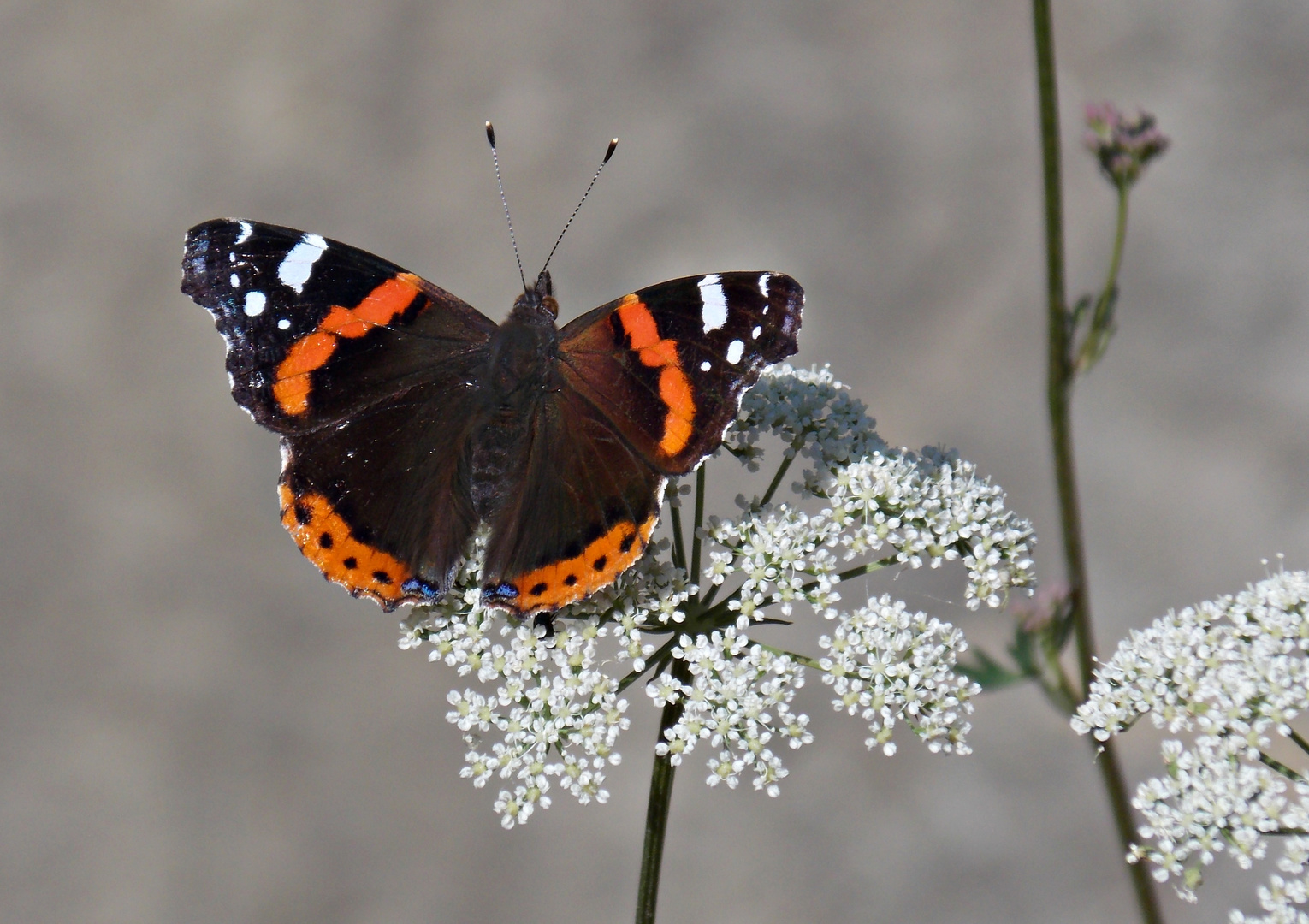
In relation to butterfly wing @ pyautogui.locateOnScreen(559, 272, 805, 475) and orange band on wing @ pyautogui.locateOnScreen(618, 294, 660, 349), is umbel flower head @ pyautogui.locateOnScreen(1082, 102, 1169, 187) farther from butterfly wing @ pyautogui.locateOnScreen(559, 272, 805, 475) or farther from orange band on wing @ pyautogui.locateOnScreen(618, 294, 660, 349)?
orange band on wing @ pyautogui.locateOnScreen(618, 294, 660, 349)

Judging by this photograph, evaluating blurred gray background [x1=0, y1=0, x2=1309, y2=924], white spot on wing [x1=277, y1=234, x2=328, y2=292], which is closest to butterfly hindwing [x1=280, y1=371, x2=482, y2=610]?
white spot on wing [x1=277, y1=234, x2=328, y2=292]

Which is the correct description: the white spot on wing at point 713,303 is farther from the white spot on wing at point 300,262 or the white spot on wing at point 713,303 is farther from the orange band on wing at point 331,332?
the white spot on wing at point 300,262

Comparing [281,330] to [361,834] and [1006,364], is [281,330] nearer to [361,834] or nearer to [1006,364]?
[361,834]

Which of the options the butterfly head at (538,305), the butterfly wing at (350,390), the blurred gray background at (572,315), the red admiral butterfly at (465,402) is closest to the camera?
the red admiral butterfly at (465,402)

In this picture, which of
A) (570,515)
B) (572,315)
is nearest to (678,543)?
(570,515)

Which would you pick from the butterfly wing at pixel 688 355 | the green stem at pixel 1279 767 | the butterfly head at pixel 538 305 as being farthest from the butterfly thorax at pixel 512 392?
the green stem at pixel 1279 767
